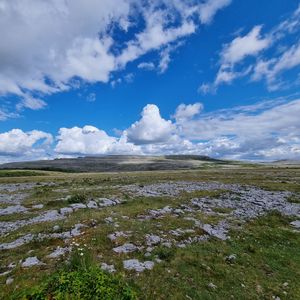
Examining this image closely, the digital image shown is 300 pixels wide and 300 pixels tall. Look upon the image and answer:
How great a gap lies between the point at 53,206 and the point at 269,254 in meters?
20.0

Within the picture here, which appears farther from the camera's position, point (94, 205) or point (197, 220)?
point (94, 205)

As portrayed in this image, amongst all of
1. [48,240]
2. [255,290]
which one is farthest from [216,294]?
[48,240]

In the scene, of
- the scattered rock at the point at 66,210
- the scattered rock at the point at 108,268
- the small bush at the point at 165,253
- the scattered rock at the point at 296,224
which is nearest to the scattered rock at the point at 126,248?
the small bush at the point at 165,253

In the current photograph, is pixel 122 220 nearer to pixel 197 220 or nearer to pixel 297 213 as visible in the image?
pixel 197 220

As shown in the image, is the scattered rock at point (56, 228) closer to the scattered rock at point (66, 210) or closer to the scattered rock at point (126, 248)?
the scattered rock at point (66, 210)

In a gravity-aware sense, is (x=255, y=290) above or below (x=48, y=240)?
below

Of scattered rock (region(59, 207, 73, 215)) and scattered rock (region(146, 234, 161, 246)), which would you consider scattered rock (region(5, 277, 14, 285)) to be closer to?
scattered rock (region(146, 234, 161, 246))

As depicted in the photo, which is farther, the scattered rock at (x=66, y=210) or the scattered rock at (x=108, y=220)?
the scattered rock at (x=66, y=210)

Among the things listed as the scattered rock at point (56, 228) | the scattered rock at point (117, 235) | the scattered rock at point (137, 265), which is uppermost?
the scattered rock at point (56, 228)

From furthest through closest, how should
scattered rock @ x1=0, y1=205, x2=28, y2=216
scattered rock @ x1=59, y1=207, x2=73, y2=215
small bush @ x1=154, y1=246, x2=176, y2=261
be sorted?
scattered rock @ x1=0, y1=205, x2=28, y2=216
scattered rock @ x1=59, y1=207, x2=73, y2=215
small bush @ x1=154, y1=246, x2=176, y2=261

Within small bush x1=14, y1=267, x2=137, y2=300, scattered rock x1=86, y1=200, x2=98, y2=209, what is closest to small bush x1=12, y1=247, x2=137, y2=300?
small bush x1=14, y1=267, x2=137, y2=300

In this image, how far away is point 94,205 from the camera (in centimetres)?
2852

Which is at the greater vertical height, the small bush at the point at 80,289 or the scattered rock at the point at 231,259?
the small bush at the point at 80,289

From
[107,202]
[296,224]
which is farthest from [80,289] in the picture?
[107,202]
